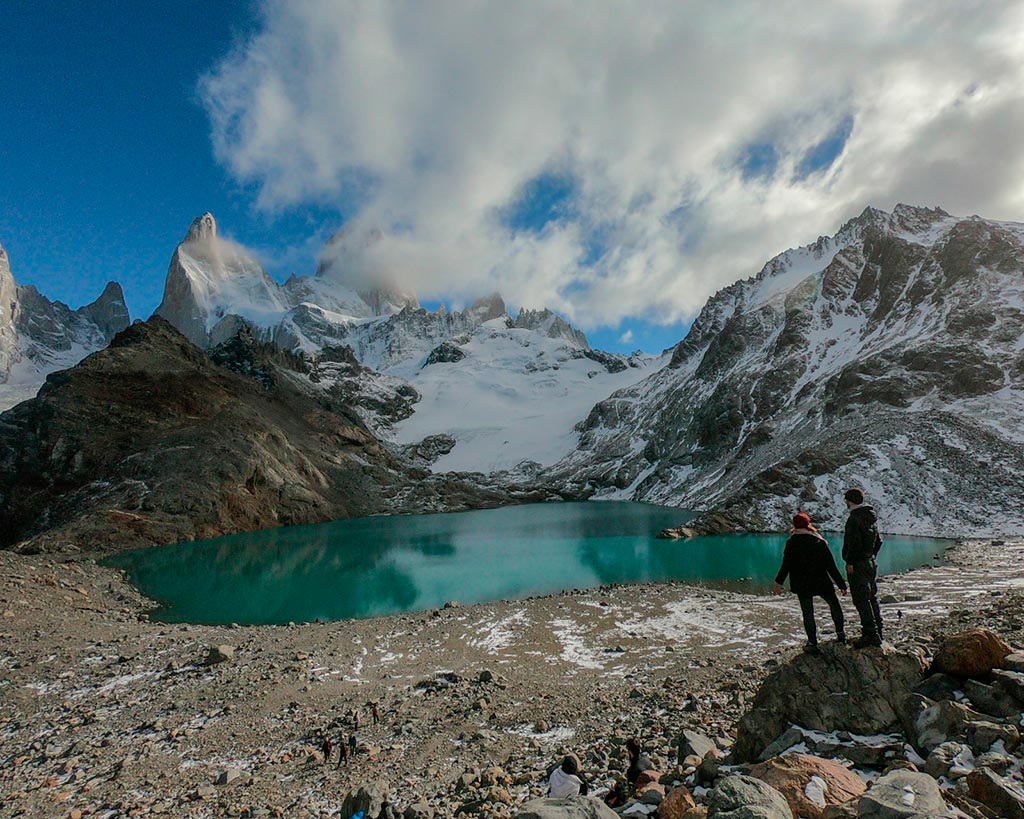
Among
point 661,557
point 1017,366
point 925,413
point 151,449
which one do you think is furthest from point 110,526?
point 1017,366

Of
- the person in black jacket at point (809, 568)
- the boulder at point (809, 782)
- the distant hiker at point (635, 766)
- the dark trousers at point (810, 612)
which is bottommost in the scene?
the distant hiker at point (635, 766)

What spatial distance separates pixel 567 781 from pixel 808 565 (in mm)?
5741

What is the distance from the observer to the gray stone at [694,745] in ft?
29.7

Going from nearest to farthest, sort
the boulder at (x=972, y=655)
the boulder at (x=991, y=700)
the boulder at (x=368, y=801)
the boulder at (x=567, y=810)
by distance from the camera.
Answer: the boulder at (x=567, y=810)
the boulder at (x=991, y=700)
the boulder at (x=972, y=655)
the boulder at (x=368, y=801)

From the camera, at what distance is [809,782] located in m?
6.40

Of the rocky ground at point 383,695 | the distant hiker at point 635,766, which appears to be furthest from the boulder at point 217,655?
the distant hiker at point 635,766

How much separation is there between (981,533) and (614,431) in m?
Result: 125

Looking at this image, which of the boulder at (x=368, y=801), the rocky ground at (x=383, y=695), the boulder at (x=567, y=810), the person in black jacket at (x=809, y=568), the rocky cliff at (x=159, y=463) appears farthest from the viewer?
the rocky cliff at (x=159, y=463)

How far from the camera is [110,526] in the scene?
64.9 m

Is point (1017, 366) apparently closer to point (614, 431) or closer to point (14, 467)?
point (614, 431)

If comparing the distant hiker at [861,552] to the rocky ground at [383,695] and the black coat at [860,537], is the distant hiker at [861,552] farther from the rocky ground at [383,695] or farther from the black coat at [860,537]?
the rocky ground at [383,695]

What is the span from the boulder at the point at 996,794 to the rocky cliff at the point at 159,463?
247ft

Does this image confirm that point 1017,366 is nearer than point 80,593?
No

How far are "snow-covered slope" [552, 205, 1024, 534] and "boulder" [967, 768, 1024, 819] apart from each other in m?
63.1
